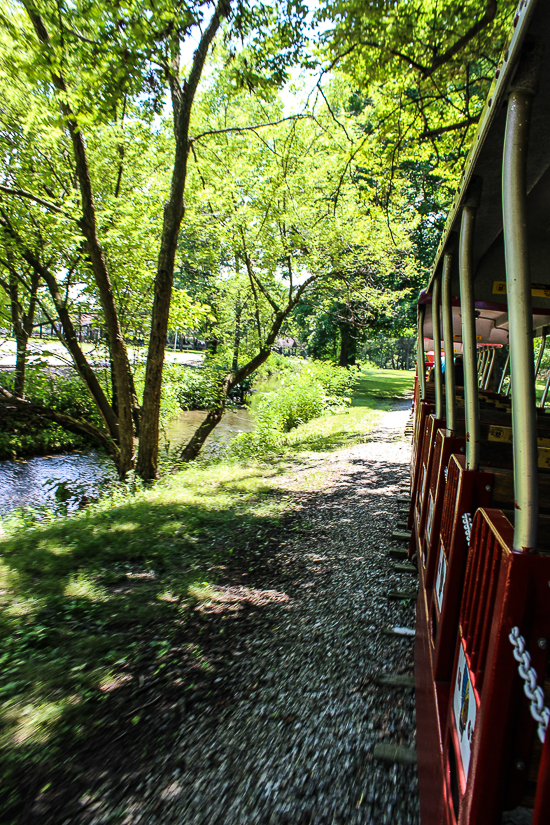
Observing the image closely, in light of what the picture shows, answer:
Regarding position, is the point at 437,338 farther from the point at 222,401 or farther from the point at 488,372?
the point at 222,401

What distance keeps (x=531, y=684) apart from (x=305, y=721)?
2246 mm

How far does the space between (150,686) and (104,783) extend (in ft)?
2.44

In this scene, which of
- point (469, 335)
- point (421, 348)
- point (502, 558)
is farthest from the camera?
point (421, 348)

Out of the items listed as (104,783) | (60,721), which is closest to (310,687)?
(104,783)

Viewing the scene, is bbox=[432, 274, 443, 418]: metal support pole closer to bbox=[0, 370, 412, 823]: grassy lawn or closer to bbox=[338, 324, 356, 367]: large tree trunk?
bbox=[0, 370, 412, 823]: grassy lawn

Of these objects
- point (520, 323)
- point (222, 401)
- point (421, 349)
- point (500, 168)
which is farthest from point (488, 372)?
point (520, 323)

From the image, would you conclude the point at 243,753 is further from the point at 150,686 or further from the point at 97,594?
the point at 97,594

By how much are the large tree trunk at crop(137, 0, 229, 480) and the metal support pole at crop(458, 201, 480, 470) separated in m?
7.09

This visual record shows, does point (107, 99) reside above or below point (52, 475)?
above

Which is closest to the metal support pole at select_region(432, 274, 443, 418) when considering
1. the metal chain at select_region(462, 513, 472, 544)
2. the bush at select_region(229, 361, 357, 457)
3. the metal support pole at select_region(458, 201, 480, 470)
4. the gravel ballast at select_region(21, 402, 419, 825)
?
the metal support pole at select_region(458, 201, 480, 470)

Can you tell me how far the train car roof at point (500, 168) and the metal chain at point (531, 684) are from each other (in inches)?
55.1

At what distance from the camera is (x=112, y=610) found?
13.5 feet

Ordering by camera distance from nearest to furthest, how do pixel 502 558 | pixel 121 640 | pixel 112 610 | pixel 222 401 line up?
pixel 502 558 → pixel 121 640 → pixel 112 610 → pixel 222 401

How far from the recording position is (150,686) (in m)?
3.18
